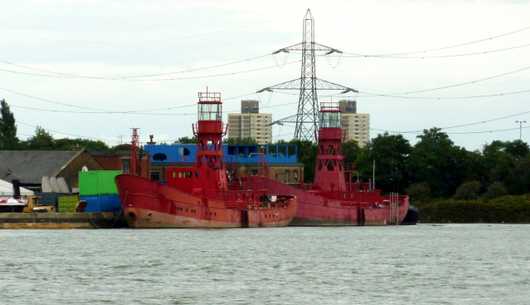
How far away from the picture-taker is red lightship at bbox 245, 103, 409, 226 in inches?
6063

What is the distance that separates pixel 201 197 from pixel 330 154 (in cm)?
3095

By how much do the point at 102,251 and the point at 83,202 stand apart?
1564 inches

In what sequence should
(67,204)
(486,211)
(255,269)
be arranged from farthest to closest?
(486,211) → (67,204) → (255,269)

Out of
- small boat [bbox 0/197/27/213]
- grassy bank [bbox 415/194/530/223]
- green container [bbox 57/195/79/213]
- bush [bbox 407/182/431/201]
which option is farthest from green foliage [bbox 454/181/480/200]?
small boat [bbox 0/197/27/213]

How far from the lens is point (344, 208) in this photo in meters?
160

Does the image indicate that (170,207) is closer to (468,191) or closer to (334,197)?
(334,197)

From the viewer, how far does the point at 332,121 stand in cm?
16138

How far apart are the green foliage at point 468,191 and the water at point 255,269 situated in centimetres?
6721

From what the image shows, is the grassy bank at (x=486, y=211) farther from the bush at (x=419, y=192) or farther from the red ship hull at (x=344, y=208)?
the red ship hull at (x=344, y=208)

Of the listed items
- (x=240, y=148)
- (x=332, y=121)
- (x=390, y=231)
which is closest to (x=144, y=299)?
(x=390, y=231)

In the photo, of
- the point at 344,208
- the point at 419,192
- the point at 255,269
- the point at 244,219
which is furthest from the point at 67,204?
the point at 419,192

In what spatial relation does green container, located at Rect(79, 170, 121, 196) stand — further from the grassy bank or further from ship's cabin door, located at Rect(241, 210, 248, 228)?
the grassy bank

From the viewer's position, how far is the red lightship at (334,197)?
154 meters

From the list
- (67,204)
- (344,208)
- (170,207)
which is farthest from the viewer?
(344,208)
